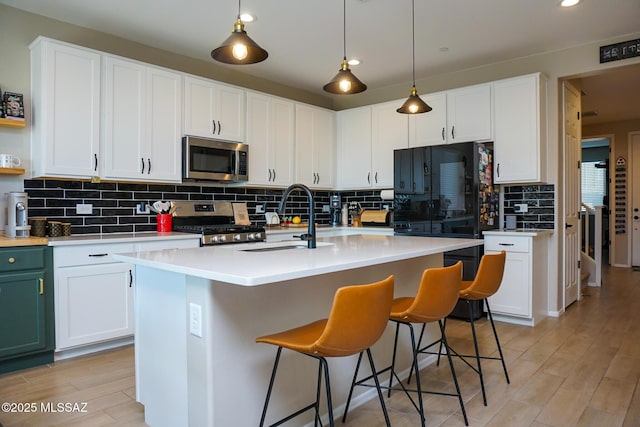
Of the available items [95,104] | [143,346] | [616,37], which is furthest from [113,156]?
[616,37]

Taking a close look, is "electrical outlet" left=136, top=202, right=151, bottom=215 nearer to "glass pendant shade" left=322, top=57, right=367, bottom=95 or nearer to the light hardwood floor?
the light hardwood floor


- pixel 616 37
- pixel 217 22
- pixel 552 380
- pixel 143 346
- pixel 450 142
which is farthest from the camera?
pixel 450 142

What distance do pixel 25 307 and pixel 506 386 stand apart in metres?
3.20

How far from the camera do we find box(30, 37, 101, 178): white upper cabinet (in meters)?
3.18

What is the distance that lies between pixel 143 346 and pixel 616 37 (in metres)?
4.60

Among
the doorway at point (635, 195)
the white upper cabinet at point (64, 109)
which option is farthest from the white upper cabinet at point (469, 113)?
the doorway at point (635, 195)

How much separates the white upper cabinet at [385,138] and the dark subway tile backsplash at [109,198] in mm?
1556

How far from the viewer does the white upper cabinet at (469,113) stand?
173 inches

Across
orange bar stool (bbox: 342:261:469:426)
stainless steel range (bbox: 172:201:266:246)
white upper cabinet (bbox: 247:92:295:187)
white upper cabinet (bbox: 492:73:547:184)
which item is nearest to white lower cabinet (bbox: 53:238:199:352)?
stainless steel range (bbox: 172:201:266:246)

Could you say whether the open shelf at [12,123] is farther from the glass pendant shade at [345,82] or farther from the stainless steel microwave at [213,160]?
the glass pendant shade at [345,82]

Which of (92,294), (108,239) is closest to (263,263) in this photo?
(108,239)

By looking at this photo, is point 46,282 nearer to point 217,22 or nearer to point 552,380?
point 217,22

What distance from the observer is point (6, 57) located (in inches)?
128

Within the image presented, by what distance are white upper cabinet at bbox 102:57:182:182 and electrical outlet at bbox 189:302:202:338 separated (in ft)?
7.23
